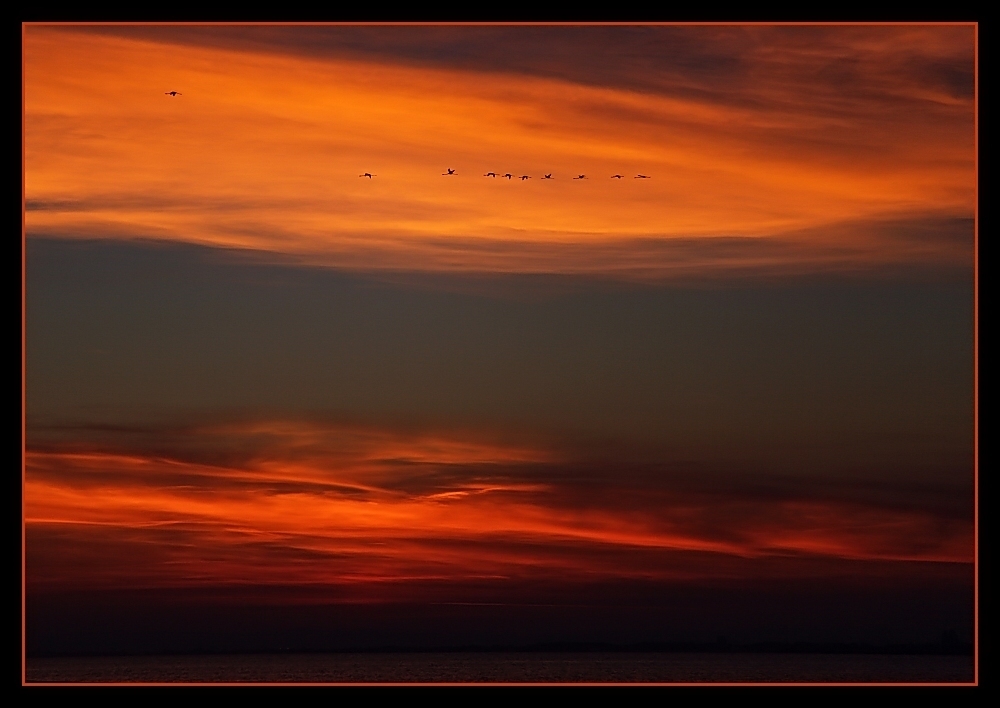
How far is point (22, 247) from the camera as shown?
2162cm

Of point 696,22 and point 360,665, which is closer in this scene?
point 696,22

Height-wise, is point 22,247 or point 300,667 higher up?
point 22,247

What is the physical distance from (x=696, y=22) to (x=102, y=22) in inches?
358

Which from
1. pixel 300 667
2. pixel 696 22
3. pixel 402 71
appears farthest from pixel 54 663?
pixel 696 22

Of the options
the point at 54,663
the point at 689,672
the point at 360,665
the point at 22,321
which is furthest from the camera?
the point at 360,665

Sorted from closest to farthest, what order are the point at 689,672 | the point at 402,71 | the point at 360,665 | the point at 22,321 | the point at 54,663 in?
the point at 22,321, the point at 402,71, the point at 689,672, the point at 54,663, the point at 360,665

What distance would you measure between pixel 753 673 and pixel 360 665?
103 feet

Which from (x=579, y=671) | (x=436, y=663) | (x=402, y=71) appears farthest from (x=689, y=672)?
(x=402, y=71)

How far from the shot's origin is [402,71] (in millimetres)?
28281

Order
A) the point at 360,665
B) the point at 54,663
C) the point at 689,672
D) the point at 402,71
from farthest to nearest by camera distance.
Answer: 1. the point at 360,665
2. the point at 54,663
3. the point at 689,672
4. the point at 402,71
